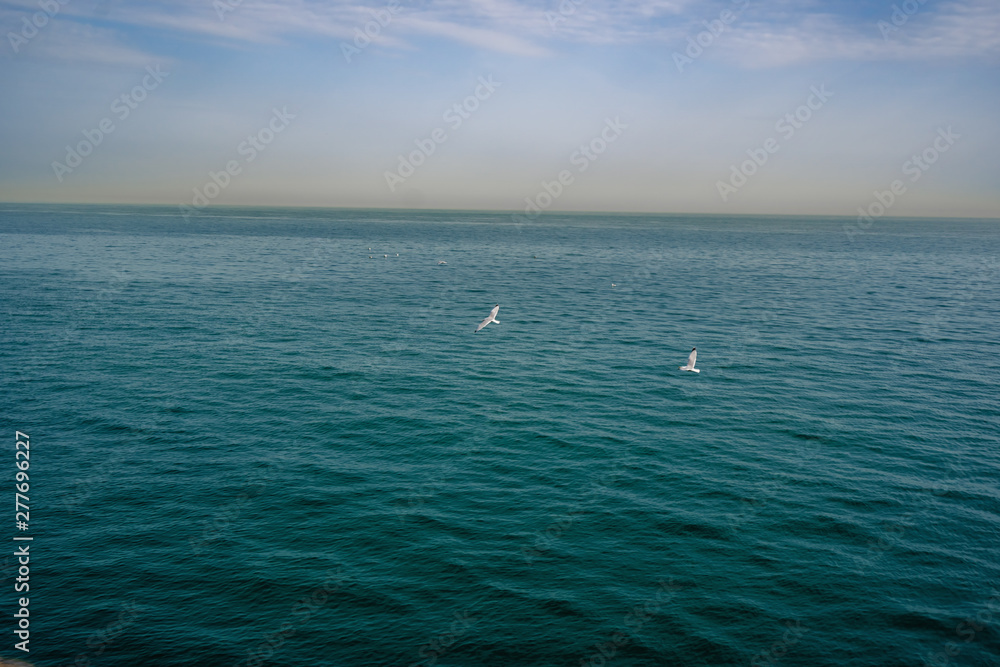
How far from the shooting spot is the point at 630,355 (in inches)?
2499

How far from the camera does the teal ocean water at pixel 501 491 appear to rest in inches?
1025

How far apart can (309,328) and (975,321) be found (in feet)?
265

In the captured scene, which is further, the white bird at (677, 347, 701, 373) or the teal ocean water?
the white bird at (677, 347, 701, 373)

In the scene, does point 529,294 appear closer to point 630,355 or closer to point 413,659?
point 630,355

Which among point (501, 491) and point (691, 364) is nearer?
point (501, 491)

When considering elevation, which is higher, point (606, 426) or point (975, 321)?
point (975, 321)

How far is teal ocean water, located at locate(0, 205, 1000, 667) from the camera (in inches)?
1025

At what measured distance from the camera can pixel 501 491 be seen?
3631cm

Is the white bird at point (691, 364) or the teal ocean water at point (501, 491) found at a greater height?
the white bird at point (691, 364)

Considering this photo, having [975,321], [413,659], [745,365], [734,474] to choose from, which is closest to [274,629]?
[413,659]

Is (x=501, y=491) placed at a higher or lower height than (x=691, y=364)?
lower

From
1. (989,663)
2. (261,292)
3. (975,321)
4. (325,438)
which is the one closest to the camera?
(989,663)

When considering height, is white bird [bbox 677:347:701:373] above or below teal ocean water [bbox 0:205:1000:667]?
above

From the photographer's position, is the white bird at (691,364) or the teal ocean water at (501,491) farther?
the white bird at (691,364)
